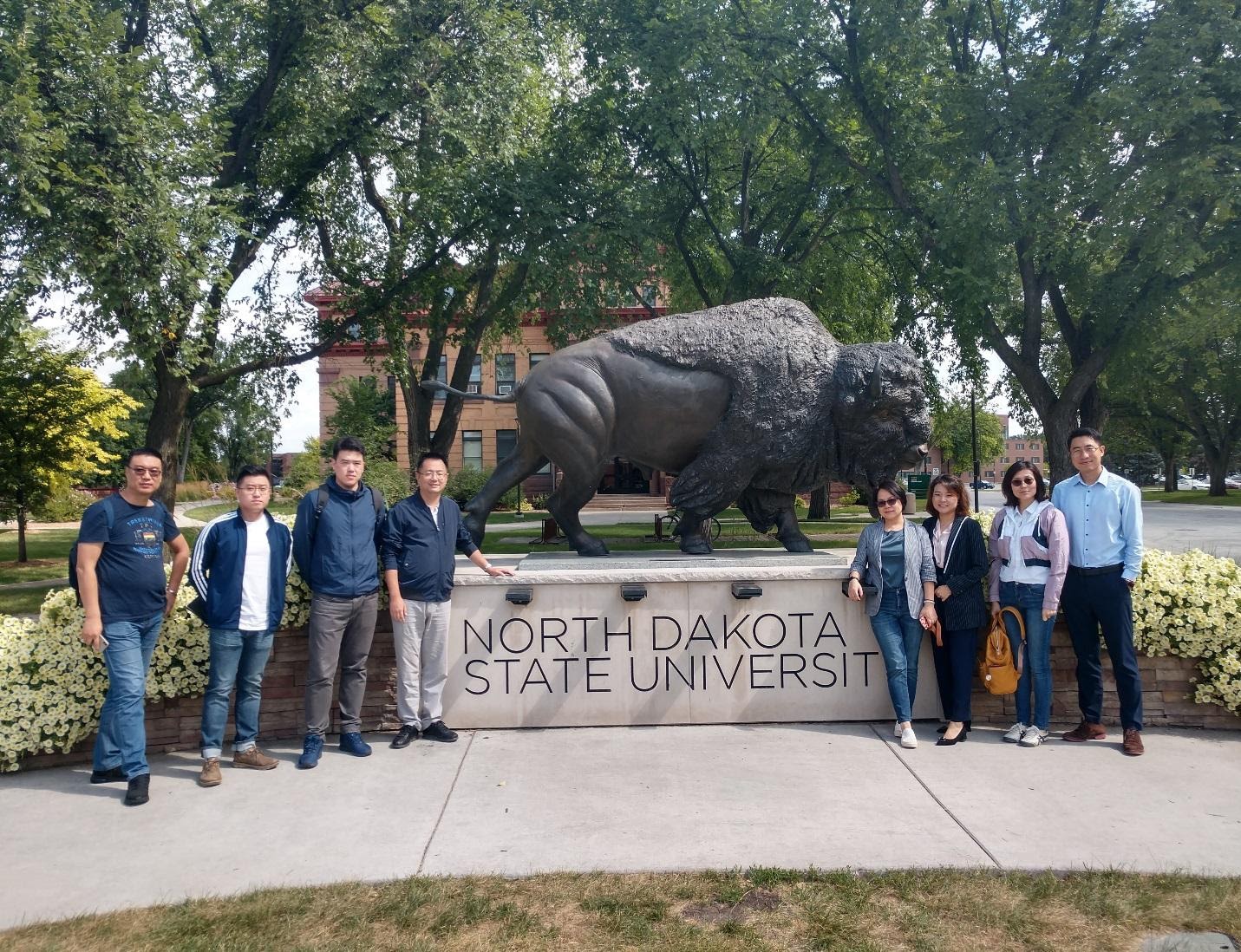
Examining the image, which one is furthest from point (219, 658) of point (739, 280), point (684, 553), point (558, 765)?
point (739, 280)

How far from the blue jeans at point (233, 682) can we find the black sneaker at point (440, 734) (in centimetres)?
106

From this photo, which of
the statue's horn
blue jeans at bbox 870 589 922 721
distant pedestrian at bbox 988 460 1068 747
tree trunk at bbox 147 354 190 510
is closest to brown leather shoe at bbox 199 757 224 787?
blue jeans at bbox 870 589 922 721

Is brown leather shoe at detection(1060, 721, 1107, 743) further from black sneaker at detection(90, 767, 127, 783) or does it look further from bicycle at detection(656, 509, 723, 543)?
bicycle at detection(656, 509, 723, 543)

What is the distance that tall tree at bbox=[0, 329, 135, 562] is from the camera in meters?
15.5

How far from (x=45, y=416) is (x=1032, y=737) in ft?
54.7

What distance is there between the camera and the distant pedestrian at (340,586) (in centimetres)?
536

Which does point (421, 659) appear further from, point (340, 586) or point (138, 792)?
point (138, 792)

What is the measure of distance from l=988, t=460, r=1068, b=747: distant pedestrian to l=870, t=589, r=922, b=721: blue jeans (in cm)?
54

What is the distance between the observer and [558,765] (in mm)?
5301

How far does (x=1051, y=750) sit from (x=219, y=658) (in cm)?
499

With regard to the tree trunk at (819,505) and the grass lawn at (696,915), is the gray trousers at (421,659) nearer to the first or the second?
the grass lawn at (696,915)

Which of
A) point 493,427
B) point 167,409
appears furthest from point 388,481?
point 493,427

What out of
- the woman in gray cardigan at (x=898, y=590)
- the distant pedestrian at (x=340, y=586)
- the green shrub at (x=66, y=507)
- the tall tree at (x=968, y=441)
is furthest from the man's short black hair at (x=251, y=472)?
the tall tree at (x=968, y=441)

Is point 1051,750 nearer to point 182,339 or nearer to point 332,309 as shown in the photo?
point 182,339
